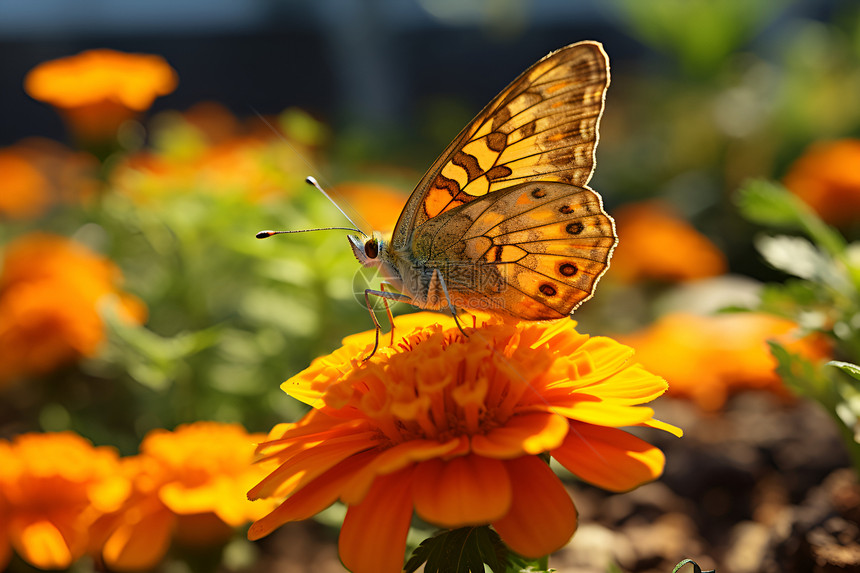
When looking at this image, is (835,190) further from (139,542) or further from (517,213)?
(139,542)

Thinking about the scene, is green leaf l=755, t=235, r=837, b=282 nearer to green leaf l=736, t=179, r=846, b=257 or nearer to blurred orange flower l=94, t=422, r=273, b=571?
green leaf l=736, t=179, r=846, b=257

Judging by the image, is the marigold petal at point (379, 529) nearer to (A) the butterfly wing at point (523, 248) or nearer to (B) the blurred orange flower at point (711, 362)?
(A) the butterfly wing at point (523, 248)

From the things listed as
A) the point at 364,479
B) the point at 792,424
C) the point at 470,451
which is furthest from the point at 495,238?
the point at 792,424

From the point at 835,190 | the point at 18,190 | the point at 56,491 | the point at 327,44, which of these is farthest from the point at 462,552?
the point at 327,44

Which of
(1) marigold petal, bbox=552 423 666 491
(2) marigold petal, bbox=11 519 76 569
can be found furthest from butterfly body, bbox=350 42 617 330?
(2) marigold petal, bbox=11 519 76 569

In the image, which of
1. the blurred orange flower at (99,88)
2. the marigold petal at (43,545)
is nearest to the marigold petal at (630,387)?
the marigold petal at (43,545)
